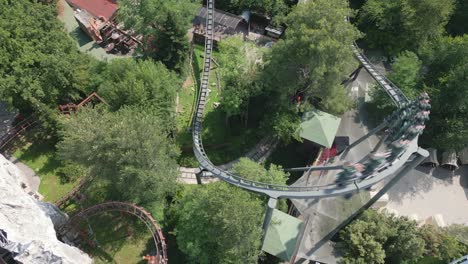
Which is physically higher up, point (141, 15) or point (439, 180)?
point (141, 15)

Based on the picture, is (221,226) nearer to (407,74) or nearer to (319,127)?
(319,127)

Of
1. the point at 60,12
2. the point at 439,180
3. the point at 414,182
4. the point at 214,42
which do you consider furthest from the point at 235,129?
the point at 60,12

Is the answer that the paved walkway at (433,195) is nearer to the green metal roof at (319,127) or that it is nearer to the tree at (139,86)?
the green metal roof at (319,127)

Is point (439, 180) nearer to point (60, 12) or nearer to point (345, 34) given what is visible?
point (345, 34)

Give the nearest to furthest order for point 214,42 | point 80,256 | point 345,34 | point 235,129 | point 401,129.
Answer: point 80,256, point 401,129, point 345,34, point 235,129, point 214,42

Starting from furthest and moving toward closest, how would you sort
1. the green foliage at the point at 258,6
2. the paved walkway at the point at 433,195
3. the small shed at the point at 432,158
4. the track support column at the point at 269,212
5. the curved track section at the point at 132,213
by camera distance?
the green foliage at the point at 258,6
the small shed at the point at 432,158
the paved walkway at the point at 433,195
the curved track section at the point at 132,213
the track support column at the point at 269,212

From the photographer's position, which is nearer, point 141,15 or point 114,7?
point 141,15

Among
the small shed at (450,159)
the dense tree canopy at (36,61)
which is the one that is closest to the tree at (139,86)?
the dense tree canopy at (36,61)
